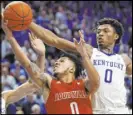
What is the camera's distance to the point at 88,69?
4.77 metres

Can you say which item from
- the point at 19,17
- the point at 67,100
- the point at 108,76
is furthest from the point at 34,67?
the point at 108,76

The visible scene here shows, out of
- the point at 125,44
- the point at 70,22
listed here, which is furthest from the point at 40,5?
the point at 125,44

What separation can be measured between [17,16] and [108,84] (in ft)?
4.62

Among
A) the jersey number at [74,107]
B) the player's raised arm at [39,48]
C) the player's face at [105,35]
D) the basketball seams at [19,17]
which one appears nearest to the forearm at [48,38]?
the basketball seams at [19,17]

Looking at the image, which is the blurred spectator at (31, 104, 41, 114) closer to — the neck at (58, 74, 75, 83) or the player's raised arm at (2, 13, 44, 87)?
the neck at (58, 74, 75, 83)

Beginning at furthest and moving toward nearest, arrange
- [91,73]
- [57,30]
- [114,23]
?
[57,30], [114,23], [91,73]

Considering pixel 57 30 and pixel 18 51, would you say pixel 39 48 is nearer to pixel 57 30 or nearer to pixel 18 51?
pixel 18 51

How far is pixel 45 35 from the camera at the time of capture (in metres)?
5.64

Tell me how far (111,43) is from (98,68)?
0.41m

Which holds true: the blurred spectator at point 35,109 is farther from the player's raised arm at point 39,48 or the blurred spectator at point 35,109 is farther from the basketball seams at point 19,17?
the player's raised arm at point 39,48

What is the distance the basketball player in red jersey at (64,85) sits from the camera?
4773mm

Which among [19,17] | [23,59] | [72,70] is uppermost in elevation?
[19,17]

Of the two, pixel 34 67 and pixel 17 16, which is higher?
pixel 17 16

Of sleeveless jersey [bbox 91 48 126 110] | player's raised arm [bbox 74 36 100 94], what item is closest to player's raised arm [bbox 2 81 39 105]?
player's raised arm [bbox 74 36 100 94]
